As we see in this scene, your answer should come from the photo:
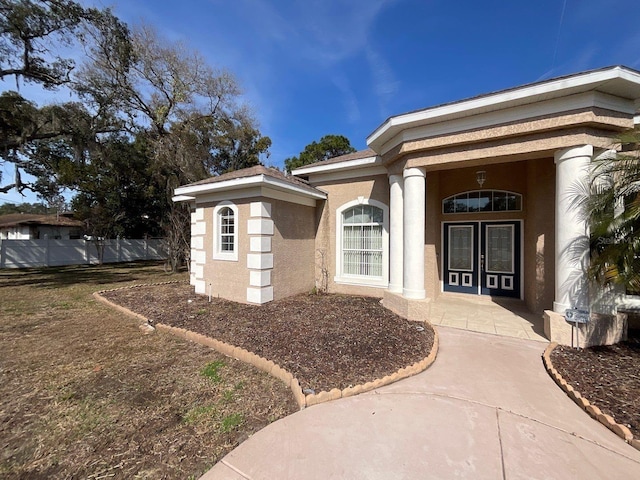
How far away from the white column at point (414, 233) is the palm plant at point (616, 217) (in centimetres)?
298

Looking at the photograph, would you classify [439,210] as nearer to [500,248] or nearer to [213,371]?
[500,248]

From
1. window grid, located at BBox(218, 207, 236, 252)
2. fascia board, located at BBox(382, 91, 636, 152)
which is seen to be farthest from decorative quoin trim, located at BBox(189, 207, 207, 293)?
fascia board, located at BBox(382, 91, 636, 152)

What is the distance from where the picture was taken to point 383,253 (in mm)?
9008

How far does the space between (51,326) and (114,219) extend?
18219mm

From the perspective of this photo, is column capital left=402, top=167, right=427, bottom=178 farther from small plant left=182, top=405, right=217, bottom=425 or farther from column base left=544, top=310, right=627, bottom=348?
small plant left=182, top=405, right=217, bottom=425

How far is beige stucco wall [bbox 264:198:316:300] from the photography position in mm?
8609

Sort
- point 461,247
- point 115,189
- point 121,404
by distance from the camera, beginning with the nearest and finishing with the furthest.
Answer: point 121,404
point 461,247
point 115,189

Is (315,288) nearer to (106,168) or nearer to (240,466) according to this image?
(240,466)

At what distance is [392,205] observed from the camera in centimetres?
748

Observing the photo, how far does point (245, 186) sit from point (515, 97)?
6.77 metres

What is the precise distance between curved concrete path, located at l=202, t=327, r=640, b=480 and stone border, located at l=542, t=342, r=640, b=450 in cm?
8

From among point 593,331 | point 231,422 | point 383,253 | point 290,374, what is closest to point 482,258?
point 383,253

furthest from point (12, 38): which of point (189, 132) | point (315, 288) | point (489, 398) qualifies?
point (489, 398)

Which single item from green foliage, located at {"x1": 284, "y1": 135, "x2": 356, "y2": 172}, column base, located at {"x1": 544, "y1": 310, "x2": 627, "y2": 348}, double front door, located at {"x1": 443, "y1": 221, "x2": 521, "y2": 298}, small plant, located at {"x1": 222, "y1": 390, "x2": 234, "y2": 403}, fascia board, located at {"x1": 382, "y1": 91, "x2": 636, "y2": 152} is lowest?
small plant, located at {"x1": 222, "y1": 390, "x2": 234, "y2": 403}
